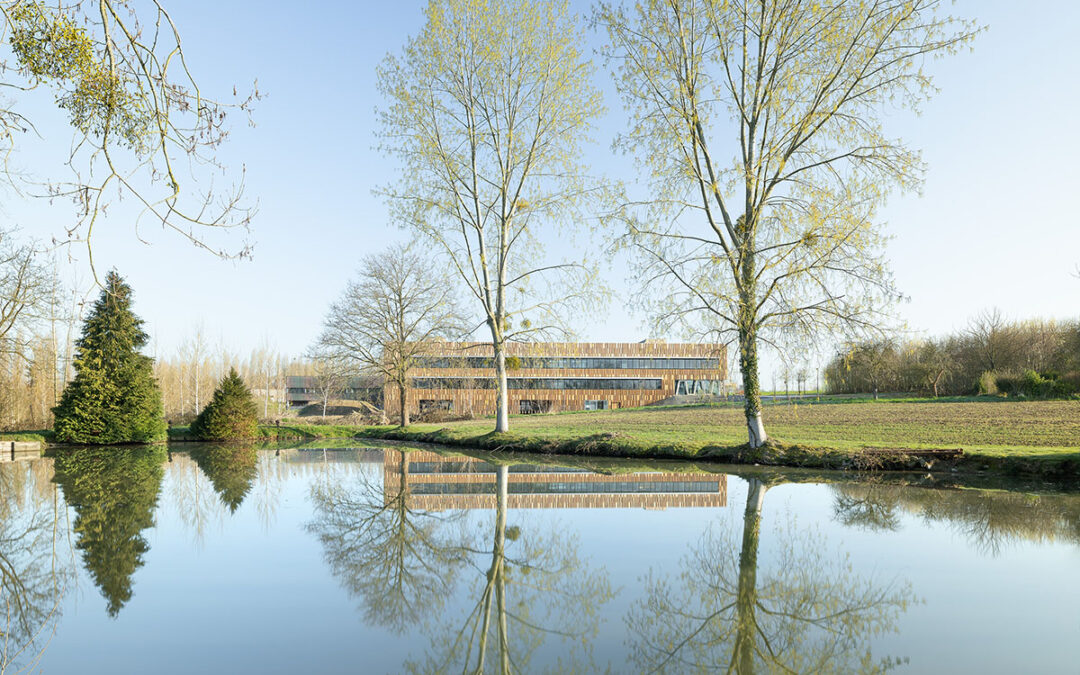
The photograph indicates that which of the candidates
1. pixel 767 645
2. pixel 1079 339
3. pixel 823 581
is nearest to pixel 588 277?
pixel 823 581

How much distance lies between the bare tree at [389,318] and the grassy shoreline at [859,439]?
3655mm

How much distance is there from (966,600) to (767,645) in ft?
7.52

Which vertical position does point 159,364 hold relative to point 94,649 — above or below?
above

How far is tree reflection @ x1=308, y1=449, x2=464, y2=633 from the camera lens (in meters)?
5.36

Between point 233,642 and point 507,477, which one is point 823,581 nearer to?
point 233,642

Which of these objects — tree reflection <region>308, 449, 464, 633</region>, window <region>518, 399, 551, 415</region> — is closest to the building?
window <region>518, 399, 551, 415</region>

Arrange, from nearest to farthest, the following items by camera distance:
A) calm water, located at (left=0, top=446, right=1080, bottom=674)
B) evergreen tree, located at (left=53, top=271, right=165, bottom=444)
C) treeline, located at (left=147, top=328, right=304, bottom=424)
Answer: calm water, located at (left=0, top=446, right=1080, bottom=674), evergreen tree, located at (left=53, top=271, right=165, bottom=444), treeline, located at (left=147, top=328, right=304, bottom=424)

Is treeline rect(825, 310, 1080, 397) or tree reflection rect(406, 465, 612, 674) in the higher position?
treeline rect(825, 310, 1080, 397)

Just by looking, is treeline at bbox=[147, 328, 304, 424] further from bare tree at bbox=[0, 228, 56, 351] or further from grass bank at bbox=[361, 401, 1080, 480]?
grass bank at bbox=[361, 401, 1080, 480]

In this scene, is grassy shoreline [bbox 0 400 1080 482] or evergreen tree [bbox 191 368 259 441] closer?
grassy shoreline [bbox 0 400 1080 482]

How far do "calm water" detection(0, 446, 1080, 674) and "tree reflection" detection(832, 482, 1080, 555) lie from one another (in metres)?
0.06

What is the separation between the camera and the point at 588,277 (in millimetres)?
20547

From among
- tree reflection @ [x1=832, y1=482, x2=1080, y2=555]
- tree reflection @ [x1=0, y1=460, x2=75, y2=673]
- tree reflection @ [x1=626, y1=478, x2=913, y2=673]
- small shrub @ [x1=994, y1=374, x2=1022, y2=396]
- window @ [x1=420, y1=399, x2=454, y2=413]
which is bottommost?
tree reflection @ [x1=832, y1=482, x2=1080, y2=555]

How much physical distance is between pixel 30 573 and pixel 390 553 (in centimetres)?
335
